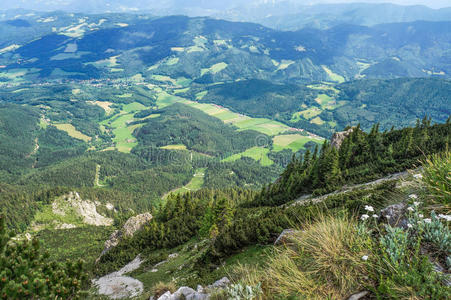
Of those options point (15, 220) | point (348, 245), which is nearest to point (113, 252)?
point (348, 245)

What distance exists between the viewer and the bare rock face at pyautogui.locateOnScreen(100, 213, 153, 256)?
68725 millimetres

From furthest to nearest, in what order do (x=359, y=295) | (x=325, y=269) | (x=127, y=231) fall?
(x=127, y=231), (x=325, y=269), (x=359, y=295)

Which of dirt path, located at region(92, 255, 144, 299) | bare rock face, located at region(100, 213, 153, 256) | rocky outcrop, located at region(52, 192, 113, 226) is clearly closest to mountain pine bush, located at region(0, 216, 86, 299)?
dirt path, located at region(92, 255, 144, 299)

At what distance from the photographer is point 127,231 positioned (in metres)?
72.8

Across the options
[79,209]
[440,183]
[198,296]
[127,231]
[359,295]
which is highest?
[440,183]

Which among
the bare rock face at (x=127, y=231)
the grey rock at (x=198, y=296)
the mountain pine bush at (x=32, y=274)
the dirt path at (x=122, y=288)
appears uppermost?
the mountain pine bush at (x=32, y=274)

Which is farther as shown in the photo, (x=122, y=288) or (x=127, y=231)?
(x=127, y=231)

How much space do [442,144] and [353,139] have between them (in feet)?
80.7

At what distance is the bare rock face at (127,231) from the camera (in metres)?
68.7

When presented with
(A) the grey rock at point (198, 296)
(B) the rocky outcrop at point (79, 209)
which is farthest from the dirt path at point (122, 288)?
(B) the rocky outcrop at point (79, 209)

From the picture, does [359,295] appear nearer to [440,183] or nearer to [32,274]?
[440,183]

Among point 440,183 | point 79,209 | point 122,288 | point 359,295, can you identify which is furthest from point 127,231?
point 79,209

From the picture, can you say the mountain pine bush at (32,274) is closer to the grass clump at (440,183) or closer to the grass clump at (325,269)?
the grass clump at (325,269)

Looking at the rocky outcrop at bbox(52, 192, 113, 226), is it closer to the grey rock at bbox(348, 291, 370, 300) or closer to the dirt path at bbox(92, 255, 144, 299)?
the dirt path at bbox(92, 255, 144, 299)
